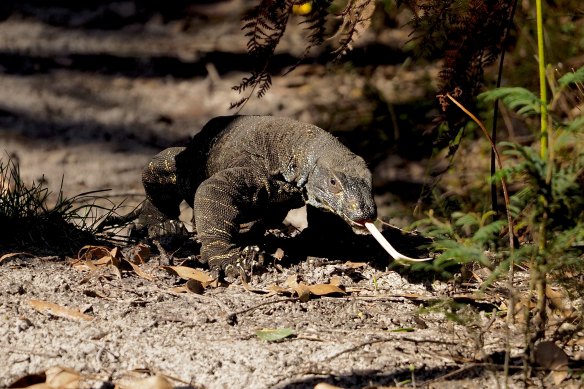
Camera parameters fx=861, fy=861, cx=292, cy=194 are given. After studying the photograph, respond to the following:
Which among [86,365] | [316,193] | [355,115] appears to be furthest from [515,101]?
[355,115]

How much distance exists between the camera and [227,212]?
18.7 ft

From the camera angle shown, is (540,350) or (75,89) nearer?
(540,350)

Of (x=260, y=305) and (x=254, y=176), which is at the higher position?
(x=254, y=176)

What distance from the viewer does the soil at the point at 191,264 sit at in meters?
3.67

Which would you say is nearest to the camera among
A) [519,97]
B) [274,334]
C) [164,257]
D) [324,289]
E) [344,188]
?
[519,97]

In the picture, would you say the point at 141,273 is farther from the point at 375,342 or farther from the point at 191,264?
the point at 375,342

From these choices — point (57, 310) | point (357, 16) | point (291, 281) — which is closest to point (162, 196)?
point (291, 281)

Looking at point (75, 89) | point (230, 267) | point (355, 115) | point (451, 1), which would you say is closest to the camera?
point (451, 1)

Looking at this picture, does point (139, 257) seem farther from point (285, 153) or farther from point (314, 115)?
point (314, 115)

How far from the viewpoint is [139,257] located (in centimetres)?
550

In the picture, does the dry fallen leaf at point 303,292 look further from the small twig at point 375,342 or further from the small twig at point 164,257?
the small twig at point 164,257

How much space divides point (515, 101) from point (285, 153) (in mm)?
2782

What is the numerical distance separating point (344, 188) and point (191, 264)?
1131 millimetres

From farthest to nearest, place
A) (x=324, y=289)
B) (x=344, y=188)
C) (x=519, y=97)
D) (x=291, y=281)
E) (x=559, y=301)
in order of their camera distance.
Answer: (x=344, y=188) < (x=291, y=281) < (x=324, y=289) < (x=559, y=301) < (x=519, y=97)
